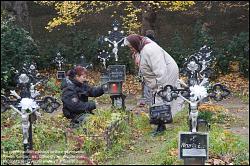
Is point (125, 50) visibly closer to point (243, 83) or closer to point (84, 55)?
point (84, 55)

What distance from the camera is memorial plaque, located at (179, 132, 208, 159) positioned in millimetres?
6715

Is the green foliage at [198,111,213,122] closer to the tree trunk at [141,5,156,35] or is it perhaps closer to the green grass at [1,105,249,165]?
the green grass at [1,105,249,165]

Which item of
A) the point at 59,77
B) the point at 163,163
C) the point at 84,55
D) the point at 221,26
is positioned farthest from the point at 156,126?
the point at 221,26

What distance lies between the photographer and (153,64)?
9617mm

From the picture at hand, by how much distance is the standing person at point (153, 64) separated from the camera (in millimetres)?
9570

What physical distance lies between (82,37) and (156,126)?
9712mm

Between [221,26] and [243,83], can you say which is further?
[221,26]

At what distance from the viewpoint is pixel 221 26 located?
78.9 feet

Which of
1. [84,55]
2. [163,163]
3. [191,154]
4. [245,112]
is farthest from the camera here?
[84,55]

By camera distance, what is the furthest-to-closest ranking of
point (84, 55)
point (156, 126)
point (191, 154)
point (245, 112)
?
point (84, 55) → point (245, 112) → point (156, 126) → point (191, 154)

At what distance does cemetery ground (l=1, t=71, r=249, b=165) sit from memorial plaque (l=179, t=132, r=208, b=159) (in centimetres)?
37

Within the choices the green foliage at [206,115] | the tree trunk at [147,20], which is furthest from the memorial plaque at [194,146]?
the tree trunk at [147,20]

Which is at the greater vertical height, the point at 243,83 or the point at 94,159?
the point at 243,83

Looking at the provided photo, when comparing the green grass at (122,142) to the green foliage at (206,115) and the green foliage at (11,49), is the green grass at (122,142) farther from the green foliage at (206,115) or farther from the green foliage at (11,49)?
the green foliage at (11,49)
